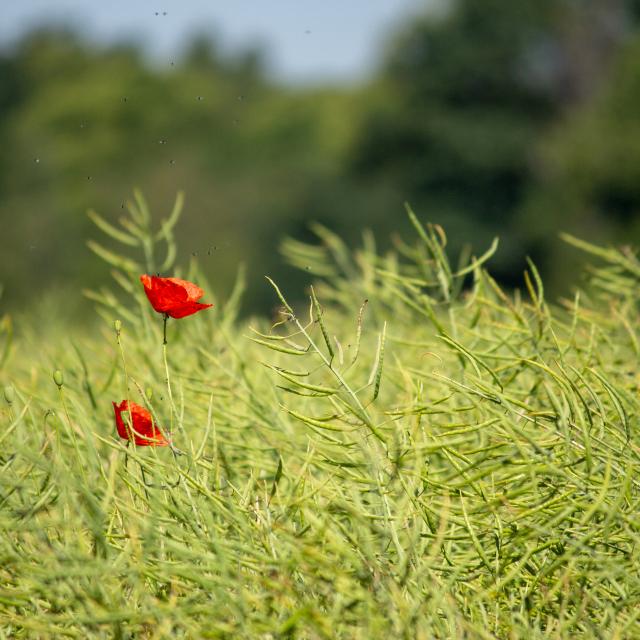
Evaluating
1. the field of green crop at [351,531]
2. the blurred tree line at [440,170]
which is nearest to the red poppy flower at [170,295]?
the field of green crop at [351,531]

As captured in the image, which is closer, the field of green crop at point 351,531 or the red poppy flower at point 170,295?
the field of green crop at point 351,531

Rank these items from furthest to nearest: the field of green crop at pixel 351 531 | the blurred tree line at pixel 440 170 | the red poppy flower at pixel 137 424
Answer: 1. the blurred tree line at pixel 440 170
2. the red poppy flower at pixel 137 424
3. the field of green crop at pixel 351 531

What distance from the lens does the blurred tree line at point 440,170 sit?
1158cm

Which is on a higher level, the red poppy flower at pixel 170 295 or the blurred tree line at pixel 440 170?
the red poppy flower at pixel 170 295

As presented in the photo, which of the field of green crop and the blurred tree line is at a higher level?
the field of green crop

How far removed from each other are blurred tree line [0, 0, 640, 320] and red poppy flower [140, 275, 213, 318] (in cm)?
988

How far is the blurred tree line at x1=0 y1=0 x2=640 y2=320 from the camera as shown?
38.0 feet

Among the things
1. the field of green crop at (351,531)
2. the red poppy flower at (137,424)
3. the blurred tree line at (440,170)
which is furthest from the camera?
the blurred tree line at (440,170)

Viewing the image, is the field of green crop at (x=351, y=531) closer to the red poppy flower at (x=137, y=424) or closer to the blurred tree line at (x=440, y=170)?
the red poppy flower at (x=137, y=424)

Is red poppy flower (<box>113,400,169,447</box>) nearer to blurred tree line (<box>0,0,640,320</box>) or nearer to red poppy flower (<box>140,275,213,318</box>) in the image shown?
red poppy flower (<box>140,275,213,318</box>)

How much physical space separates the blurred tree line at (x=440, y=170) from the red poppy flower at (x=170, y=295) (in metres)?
9.88

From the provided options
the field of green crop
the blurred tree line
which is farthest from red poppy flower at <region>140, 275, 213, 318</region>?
the blurred tree line

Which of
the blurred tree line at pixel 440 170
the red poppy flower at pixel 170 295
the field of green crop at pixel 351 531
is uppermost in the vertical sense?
the red poppy flower at pixel 170 295

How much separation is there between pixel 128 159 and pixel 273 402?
22.3 m
